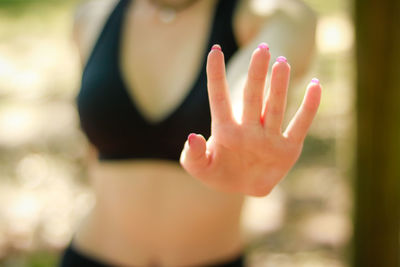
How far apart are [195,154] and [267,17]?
54 centimetres

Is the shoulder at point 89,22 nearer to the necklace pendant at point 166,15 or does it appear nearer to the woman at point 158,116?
the woman at point 158,116

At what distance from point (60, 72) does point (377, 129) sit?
3.79 m

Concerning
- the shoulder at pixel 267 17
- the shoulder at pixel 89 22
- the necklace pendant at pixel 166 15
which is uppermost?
the shoulder at pixel 267 17

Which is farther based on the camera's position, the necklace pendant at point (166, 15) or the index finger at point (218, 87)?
the necklace pendant at point (166, 15)

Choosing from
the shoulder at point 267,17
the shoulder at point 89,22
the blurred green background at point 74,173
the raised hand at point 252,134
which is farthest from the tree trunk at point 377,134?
the raised hand at point 252,134

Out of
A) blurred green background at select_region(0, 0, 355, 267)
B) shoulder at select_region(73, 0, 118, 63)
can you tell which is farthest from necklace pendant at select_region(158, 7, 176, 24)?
blurred green background at select_region(0, 0, 355, 267)

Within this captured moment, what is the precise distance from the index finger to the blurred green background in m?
1.07

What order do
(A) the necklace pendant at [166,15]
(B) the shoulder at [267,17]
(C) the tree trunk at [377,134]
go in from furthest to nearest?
(C) the tree trunk at [377,134]
(A) the necklace pendant at [166,15]
(B) the shoulder at [267,17]

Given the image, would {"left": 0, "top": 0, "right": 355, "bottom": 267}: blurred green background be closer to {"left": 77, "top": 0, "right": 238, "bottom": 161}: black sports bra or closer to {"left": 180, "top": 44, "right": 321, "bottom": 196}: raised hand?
{"left": 77, "top": 0, "right": 238, "bottom": 161}: black sports bra

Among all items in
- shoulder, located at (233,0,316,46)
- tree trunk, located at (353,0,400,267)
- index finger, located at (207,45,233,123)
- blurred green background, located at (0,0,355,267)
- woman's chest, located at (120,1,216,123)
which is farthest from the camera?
blurred green background, located at (0,0,355,267)

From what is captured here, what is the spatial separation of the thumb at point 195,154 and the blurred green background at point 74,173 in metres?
1.06

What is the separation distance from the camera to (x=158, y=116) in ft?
4.47

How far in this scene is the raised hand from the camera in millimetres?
786

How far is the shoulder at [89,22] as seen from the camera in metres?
1.54
